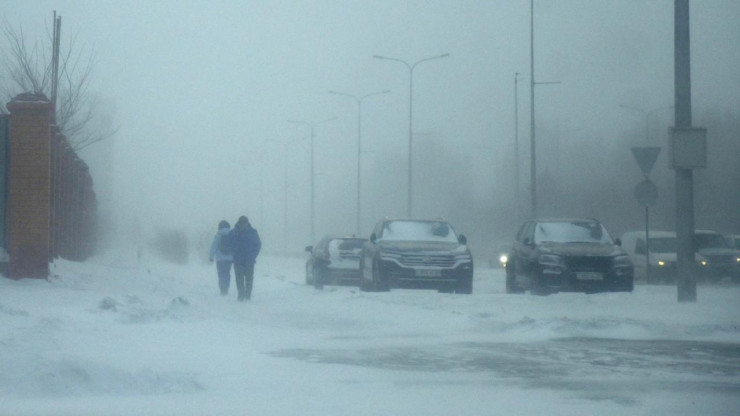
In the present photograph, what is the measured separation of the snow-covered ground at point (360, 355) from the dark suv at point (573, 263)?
196cm

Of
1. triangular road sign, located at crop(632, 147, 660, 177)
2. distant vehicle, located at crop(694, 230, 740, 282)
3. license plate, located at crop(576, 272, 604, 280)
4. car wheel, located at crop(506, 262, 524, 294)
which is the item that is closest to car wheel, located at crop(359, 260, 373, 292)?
car wheel, located at crop(506, 262, 524, 294)

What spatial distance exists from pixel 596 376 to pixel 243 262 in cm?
1286

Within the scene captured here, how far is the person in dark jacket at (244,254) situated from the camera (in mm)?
22438

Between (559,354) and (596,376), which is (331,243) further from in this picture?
(596,376)

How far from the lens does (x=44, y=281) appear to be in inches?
695

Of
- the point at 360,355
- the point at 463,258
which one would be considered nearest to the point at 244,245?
the point at 463,258

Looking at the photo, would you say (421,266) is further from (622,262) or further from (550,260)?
(622,262)

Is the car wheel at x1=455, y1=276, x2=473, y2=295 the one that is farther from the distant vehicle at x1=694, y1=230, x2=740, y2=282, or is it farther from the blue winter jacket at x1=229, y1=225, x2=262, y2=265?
the distant vehicle at x1=694, y1=230, x2=740, y2=282

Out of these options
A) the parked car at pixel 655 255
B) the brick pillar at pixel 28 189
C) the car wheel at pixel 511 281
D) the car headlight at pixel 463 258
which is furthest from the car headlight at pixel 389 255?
the parked car at pixel 655 255

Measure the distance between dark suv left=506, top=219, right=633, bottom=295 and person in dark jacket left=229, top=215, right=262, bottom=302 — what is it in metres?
5.72

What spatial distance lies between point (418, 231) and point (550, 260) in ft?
11.4

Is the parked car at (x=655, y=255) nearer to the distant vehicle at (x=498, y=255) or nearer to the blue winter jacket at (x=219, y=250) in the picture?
the blue winter jacket at (x=219, y=250)

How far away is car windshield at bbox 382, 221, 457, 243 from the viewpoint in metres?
24.5

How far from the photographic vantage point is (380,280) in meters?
23.1
